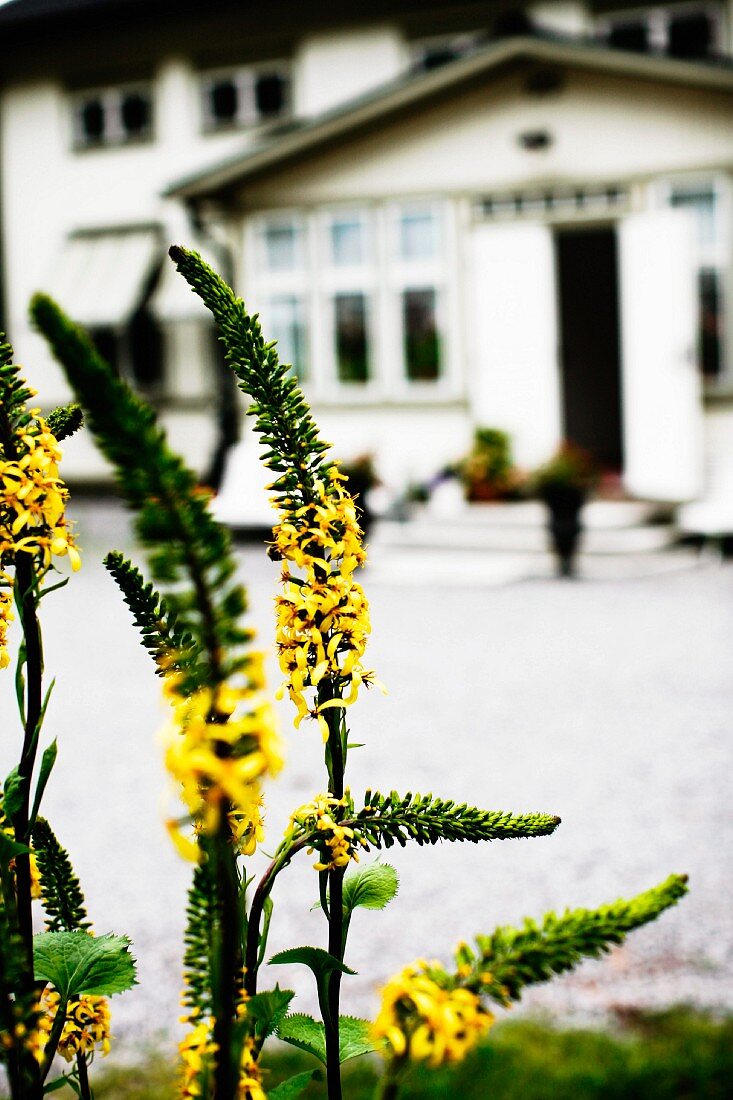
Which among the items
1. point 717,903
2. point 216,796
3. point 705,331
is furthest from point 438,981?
point 705,331

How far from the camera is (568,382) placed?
18688 mm

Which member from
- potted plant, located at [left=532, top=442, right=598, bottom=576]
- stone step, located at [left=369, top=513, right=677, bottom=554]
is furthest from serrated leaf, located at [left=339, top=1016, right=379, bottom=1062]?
stone step, located at [left=369, top=513, right=677, bottom=554]

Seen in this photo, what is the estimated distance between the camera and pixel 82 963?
1.09 metres

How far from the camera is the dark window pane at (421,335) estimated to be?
15.9 meters

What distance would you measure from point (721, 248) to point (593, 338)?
4249mm

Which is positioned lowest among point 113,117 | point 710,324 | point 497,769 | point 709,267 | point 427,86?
point 497,769

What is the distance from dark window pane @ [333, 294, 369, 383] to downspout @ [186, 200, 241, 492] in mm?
1412

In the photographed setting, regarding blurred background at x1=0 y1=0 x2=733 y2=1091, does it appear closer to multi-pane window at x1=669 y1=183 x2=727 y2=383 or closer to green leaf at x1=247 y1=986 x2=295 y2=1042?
multi-pane window at x1=669 y1=183 x2=727 y2=383

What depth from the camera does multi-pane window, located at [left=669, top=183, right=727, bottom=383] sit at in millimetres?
14586

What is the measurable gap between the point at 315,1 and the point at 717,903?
15.9 m

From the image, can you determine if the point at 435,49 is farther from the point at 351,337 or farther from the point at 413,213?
the point at 351,337

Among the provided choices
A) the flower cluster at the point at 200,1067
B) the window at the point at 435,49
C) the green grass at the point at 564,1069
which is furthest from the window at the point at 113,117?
the flower cluster at the point at 200,1067

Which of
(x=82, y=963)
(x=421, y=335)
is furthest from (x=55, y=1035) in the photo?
(x=421, y=335)

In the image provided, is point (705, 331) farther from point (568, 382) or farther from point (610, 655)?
point (610, 655)
